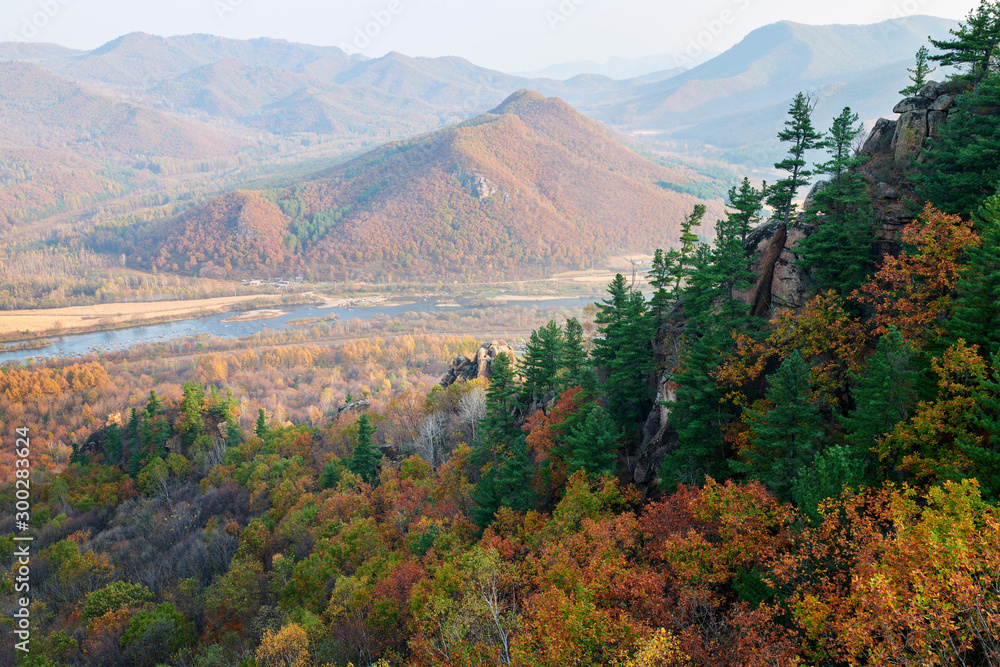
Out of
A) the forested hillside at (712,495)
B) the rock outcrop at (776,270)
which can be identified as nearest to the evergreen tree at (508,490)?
the forested hillside at (712,495)

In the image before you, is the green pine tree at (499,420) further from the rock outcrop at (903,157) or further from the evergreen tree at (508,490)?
the rock outcrop at (903,157)

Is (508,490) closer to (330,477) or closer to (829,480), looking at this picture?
(829,480)

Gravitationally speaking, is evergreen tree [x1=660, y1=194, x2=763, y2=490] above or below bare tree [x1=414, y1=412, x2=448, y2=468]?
above

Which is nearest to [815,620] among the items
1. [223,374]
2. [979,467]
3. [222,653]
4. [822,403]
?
[979,467]

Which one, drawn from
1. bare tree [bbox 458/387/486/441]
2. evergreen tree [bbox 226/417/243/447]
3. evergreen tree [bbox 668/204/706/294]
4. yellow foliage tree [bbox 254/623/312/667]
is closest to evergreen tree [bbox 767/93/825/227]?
evergreen tree [bbox 668/204/706/294]

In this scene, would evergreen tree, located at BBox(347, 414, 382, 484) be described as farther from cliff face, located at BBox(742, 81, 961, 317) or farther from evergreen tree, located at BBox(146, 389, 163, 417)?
evergreen tree, located at BBox(146, 389, 163, 417)

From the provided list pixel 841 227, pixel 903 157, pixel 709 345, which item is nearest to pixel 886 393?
pixel 709 345

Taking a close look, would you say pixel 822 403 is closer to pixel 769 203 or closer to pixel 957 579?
pixel 769 203
